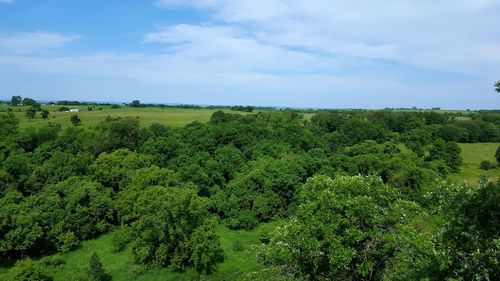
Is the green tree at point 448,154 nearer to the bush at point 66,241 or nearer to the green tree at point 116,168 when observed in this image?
the green tree at point 116,168

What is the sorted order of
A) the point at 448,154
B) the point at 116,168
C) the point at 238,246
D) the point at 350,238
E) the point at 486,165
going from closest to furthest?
the point at 350,238
the point at 238,246
the point at 116,168
the point at 448,154
the point at 486,165

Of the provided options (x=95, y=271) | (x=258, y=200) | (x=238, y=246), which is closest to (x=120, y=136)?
(x=258, y=200)

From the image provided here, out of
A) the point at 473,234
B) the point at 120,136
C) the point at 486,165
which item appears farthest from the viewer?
the point at 486,165

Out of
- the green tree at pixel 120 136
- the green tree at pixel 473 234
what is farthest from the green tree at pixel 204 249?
→ the green tree at pixel 120 136

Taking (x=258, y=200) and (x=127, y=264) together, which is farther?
(x=258, y=200)

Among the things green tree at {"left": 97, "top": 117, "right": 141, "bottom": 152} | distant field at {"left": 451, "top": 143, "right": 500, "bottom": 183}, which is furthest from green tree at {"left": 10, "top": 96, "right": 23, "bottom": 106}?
distant field at {"left": 451, "top": 143, "right": 500, "bottom": 183}

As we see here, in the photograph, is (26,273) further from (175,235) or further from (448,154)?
(448,154)

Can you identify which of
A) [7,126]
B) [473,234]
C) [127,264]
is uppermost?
[473,234]
